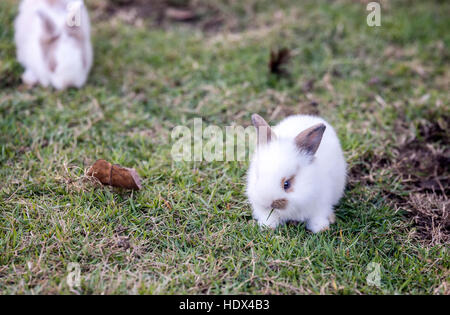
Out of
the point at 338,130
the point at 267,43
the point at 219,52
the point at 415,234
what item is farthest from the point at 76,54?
the point at 415,234

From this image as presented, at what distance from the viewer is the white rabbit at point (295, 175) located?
2762mm

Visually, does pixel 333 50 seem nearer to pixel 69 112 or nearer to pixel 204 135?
pixel 204 135

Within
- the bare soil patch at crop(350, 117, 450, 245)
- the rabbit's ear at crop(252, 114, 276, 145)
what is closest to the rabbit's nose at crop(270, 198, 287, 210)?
the rabbit's ear at crop(252, 114, 276, 145)

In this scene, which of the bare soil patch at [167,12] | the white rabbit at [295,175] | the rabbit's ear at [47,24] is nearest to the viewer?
the white rabbit at [295,175]

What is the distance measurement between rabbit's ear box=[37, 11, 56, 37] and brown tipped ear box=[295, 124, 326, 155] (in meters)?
3.11

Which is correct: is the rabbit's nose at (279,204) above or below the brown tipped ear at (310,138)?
below

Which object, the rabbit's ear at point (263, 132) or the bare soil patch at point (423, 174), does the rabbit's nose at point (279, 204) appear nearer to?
the rabbit's ear at point (263, 132)

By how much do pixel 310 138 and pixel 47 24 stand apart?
3201 mm

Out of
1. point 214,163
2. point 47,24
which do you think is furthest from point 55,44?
point 214,163

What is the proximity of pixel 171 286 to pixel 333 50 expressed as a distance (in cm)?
380

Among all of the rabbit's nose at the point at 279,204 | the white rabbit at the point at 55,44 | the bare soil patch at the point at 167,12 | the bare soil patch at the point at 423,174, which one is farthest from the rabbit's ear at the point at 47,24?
the bare soil patch at the point at 423,174

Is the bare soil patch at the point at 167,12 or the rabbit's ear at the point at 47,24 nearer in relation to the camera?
the rabbit's ear at the point at 47,24

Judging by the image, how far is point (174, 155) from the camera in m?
3.80

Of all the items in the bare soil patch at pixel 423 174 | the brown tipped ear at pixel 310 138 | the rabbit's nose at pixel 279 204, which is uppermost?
the brown tipped ear at pixel 310 138
